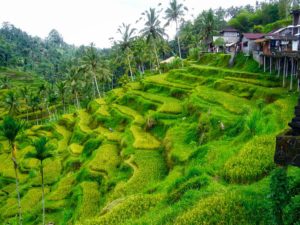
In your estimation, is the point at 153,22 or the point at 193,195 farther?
the point at 153,22

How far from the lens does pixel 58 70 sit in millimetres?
115938

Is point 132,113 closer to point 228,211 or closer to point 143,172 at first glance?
point 143,172

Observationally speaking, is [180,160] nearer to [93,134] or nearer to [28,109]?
[93,134]

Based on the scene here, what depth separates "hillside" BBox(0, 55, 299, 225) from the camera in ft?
48.6

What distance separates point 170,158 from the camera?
2611cm

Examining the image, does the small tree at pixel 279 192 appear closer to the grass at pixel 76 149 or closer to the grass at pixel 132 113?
the grass at pixel 132 113

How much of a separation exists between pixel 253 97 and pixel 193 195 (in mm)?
19115

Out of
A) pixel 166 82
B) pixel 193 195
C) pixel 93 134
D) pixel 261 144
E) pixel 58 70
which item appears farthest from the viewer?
pixel 58 70

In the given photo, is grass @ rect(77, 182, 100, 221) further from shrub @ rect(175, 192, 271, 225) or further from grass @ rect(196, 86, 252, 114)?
shrub @ rect(175, 192, 271, 225)

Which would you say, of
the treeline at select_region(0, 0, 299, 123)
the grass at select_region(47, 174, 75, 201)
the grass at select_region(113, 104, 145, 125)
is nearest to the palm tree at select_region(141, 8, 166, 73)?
the treeline at select_region(0, 0, 299, 123)

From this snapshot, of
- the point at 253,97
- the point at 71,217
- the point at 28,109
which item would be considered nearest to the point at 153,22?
the point at 253,97

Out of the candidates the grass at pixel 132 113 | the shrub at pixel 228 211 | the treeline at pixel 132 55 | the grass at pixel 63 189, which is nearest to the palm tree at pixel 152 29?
the treeline at pixel 132 55

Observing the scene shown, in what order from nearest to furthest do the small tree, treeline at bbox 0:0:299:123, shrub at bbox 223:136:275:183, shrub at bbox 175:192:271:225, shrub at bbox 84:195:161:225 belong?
the small tree, shrub at bbox 175:192:271:225, shrub at bbox 223:136:275:183, shrub at bbox 84:195:161:225, treeline at bbox 0:0:299:123

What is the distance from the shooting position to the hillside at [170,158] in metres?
14.8
